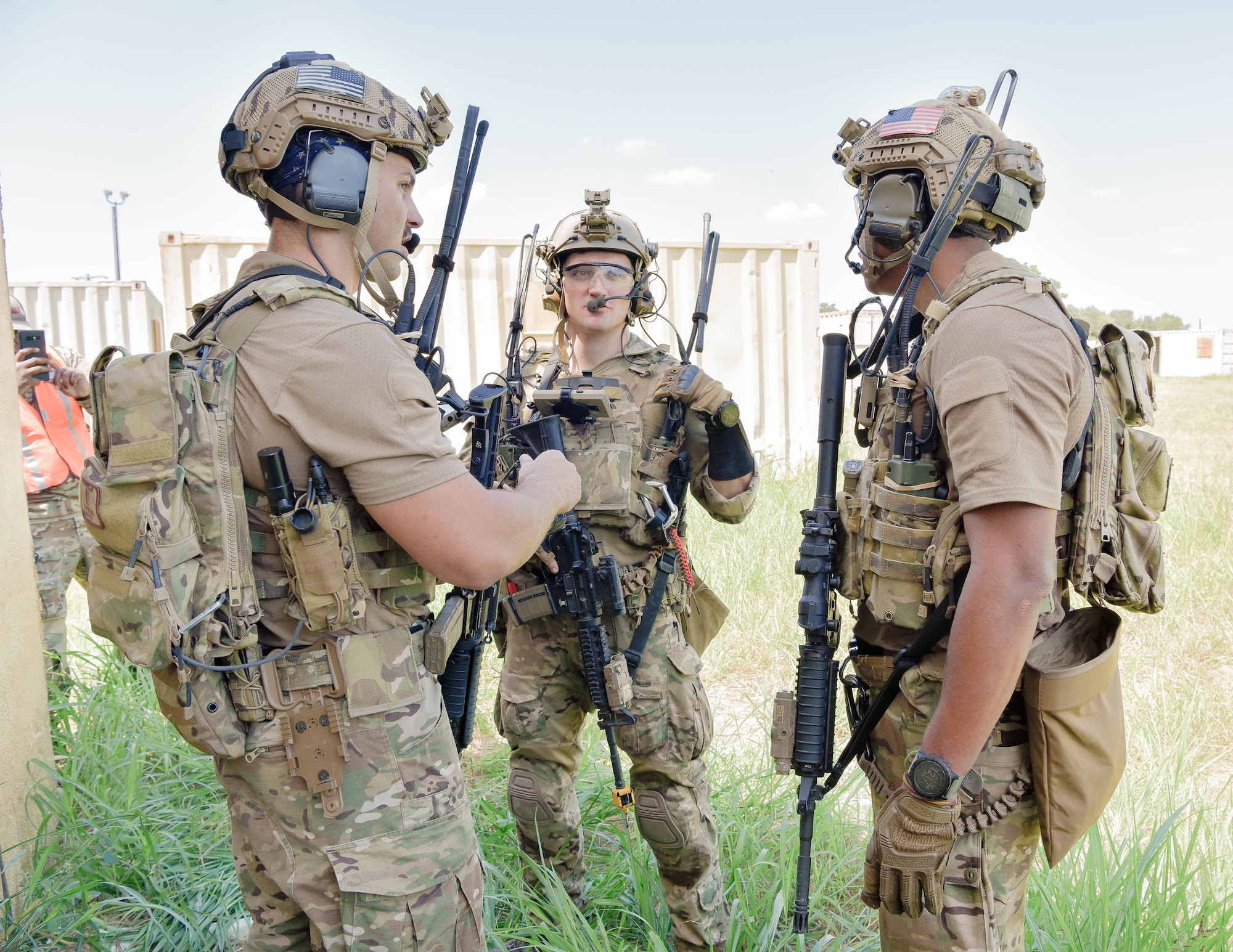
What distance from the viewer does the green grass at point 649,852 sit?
2357 mm

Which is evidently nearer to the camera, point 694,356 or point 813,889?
point 813,889

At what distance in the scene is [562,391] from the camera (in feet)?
8.66

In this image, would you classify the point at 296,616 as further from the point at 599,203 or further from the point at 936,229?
the point at 599,203

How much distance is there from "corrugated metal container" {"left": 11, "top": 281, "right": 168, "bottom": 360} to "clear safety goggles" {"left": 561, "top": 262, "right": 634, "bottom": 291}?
8480mm

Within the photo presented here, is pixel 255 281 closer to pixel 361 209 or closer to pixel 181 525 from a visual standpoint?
pixel 361 209

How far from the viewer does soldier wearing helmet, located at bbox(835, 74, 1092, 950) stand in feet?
4.66

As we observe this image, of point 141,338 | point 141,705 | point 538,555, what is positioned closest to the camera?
point 538,555

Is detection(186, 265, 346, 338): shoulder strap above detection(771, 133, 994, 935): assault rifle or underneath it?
above

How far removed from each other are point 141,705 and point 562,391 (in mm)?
2597

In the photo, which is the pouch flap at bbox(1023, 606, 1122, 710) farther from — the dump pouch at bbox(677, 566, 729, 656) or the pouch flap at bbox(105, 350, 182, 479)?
the pouch flap at bbox(105, 350, 182, 479)

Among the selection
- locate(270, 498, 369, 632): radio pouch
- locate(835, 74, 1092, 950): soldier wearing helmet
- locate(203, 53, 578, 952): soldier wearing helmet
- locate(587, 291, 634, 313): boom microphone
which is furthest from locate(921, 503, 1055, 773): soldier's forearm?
locate(587, 291, 634, 313): boom microphone

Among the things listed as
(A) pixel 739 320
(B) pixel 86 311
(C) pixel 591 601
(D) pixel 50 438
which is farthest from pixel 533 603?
(B) pixel 86 311

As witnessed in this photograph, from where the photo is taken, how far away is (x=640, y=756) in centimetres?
264

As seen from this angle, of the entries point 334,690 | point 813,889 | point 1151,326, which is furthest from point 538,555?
point 1151,326
